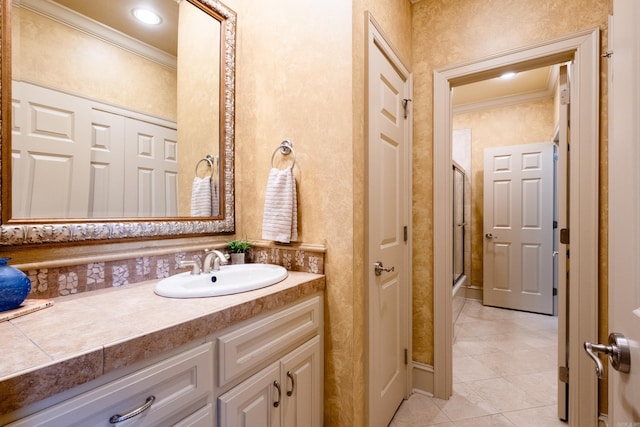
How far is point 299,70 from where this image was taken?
147cm

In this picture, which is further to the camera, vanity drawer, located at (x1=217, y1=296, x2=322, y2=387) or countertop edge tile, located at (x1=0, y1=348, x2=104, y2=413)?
vanity drawer, located at (x1=217, y1=296, x2=322, y2=387)

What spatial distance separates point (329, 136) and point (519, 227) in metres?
3.26

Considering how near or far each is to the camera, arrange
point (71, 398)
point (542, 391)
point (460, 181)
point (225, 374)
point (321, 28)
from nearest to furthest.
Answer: point (71, 398), point (225, 374), point (321, 28), point (542, 391), point (460, 181)

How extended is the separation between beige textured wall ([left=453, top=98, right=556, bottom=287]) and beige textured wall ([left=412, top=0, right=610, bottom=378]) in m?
2.35

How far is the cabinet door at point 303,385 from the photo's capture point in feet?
3.70

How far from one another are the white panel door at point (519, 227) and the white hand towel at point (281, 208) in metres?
3.23

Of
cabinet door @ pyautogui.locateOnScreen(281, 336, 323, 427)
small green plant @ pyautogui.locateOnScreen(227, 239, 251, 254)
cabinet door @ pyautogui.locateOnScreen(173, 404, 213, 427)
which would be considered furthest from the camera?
small green plant @ pyautogui.locateOnScreen(227, 239, 251, 254)

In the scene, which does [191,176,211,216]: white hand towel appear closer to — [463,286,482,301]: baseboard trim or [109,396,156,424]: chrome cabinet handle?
[109,396,156,424]: chrome cabinet handle

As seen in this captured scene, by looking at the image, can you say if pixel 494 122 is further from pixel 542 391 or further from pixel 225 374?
pixel 225 374

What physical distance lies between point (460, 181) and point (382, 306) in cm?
284

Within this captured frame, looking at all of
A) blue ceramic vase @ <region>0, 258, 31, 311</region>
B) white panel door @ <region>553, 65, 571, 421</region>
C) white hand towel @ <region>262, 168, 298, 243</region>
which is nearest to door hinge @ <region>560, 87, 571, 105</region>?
white panel door @ <region>553, 65, 571, 421</region>

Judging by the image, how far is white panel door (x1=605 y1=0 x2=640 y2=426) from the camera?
551 mm

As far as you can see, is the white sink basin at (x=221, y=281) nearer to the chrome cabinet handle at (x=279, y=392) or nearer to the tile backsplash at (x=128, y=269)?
the tile backsplash at (x=128, y=269)

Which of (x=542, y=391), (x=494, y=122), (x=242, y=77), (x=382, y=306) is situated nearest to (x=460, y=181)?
(x=494, y=122)
